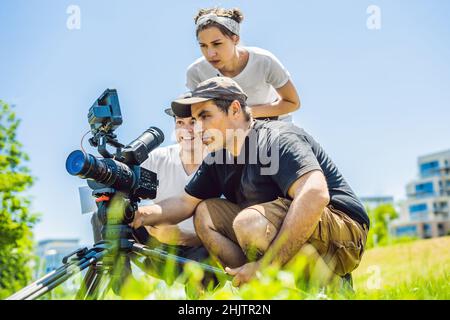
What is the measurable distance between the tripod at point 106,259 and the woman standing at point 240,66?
1.24 m

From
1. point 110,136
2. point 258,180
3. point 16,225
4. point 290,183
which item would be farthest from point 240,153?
point 16,225

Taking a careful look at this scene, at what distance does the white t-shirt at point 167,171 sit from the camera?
3.60 metres

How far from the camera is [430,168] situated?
6588 centimetres

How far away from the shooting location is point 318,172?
8.19 feet

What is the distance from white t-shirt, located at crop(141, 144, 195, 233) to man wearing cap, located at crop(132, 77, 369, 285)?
1.52ft

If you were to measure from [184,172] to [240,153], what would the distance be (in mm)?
814

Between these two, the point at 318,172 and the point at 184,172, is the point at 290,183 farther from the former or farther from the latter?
the point at 184,172

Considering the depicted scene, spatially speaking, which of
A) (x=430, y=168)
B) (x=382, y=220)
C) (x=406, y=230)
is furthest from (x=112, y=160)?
(x=406, y=230)

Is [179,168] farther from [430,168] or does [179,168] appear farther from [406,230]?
[406,230]

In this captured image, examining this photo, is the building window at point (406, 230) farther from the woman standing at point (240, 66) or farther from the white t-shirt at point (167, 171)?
the white t-shirt at point (167, 171)

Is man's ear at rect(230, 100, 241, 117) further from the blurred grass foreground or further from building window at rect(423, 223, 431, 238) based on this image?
building window at rect(423, 223, 431, 238)

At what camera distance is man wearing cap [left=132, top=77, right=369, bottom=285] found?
96.8 inches

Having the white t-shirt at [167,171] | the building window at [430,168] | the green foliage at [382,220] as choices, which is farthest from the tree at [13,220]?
the building window at [430,168]

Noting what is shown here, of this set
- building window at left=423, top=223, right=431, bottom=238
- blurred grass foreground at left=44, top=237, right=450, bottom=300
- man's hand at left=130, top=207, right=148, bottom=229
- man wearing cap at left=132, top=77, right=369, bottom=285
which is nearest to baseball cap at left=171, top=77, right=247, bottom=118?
man wearing cap at left=132, top=77, right=369, bottom=285
